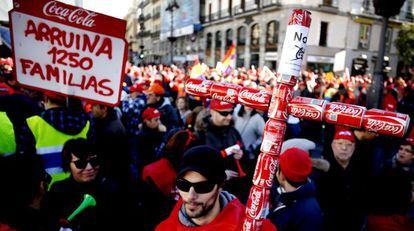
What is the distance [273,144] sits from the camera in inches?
44.9

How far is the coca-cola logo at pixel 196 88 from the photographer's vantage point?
1282mm

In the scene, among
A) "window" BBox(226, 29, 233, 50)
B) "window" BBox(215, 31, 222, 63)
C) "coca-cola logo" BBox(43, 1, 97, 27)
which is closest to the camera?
"coca-cola logo" BBox(43, 1, 97, 27)

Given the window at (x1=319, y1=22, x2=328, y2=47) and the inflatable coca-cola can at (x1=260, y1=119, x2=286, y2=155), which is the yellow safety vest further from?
the window at (x1=319, y1=22, x2=328, y2=47)

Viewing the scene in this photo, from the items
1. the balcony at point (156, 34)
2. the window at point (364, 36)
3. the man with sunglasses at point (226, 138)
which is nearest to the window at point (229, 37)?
the window at point (364, 36)

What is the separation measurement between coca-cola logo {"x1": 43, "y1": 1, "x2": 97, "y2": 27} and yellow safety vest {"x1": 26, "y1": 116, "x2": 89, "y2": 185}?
2.68 feet

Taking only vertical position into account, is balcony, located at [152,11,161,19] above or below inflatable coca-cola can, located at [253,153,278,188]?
above

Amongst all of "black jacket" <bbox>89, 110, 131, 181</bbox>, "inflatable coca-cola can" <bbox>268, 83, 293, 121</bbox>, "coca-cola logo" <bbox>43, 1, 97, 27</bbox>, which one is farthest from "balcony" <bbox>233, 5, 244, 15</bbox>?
"inflatable coca-cola can" <bbox>268, 83, 293, 121</bbox>

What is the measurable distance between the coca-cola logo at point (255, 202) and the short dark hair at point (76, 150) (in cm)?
136

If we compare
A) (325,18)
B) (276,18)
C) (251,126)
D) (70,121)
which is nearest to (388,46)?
(325,18)

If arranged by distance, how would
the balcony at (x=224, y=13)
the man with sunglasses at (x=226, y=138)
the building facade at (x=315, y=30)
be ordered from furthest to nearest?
the balcony at (x=224, y=13) < the building facade at (x=315, y=30) < the man with sunglasses at (x=226, y=138)

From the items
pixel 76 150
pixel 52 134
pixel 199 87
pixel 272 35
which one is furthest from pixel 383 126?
pixel 272 35

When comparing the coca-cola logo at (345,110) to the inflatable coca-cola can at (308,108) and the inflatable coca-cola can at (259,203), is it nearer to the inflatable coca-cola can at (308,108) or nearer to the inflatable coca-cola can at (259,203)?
the inflatable coca-cola can at (308,108)

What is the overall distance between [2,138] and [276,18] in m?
21.7

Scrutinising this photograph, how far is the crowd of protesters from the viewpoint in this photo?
1.50 m
